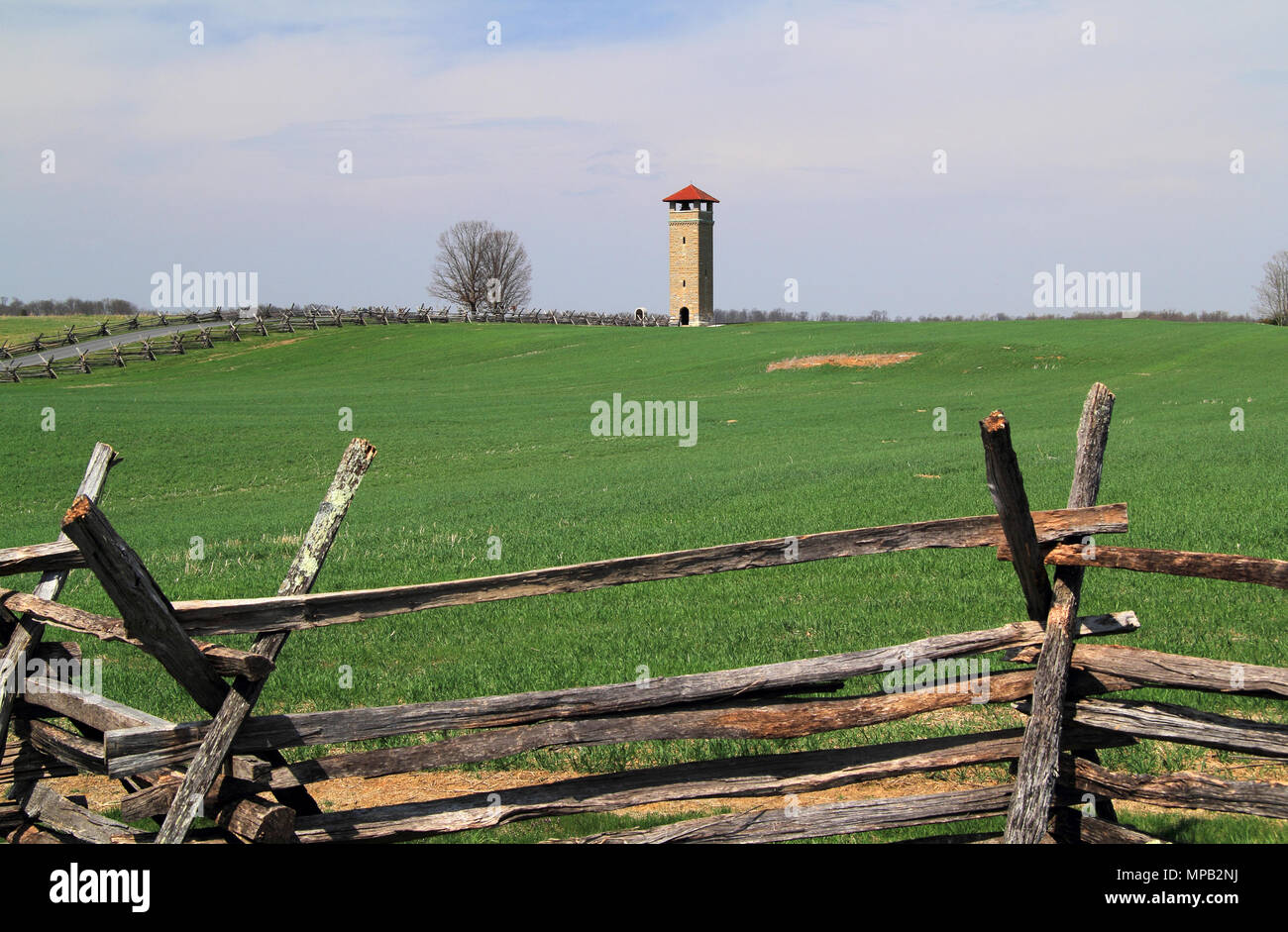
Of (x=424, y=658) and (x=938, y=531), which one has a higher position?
(x=938, y=531)

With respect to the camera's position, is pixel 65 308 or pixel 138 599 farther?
pixel 65 308

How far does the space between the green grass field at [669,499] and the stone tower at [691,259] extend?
41.3 meters

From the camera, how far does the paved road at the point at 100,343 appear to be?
60938 millimetres

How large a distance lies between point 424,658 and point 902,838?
5108 mm

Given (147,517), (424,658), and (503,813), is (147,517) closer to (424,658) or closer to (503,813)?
(424,658)

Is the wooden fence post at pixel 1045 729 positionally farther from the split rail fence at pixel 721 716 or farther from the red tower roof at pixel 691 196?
the red tower roof at pixel 691 196

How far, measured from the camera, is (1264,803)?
14.9ft

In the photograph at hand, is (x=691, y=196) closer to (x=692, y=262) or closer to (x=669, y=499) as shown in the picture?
(x=692, y=262)

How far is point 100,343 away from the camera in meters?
67.7

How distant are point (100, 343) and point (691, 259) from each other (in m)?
48.5

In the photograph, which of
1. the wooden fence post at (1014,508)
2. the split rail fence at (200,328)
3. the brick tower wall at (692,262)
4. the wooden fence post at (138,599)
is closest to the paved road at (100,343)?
the split rail fence at (200,328)

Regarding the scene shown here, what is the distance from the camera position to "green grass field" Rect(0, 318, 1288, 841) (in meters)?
8.64

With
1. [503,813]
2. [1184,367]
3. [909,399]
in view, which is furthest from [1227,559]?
[1184,367]

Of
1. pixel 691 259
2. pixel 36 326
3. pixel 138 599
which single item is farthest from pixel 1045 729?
Answer: pixel 36 326
